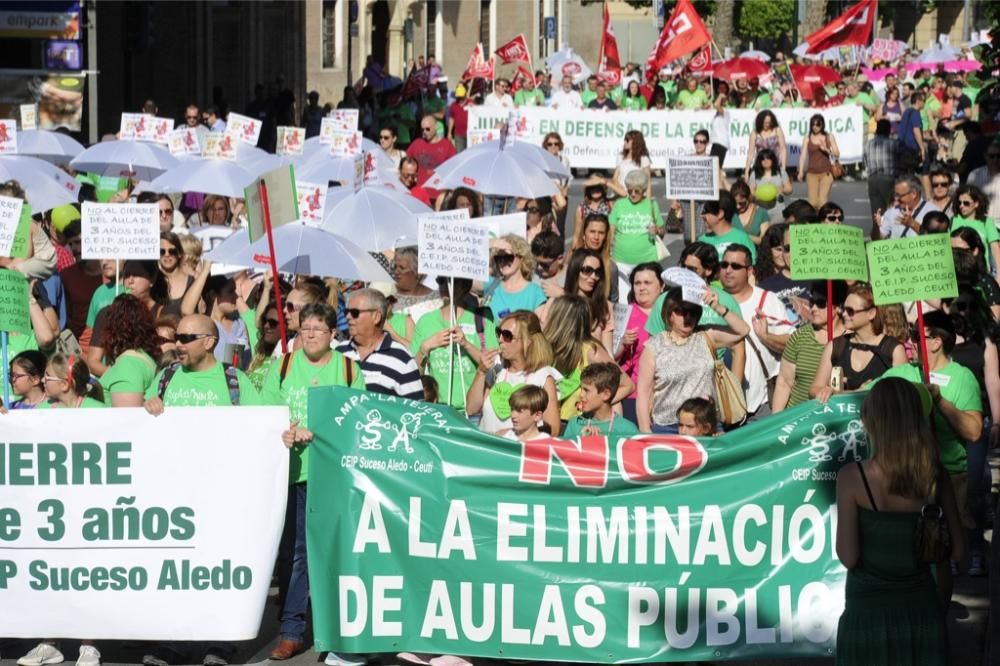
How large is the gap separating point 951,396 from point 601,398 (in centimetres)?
162

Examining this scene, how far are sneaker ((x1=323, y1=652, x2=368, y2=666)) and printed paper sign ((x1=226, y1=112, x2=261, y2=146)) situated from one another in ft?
31.2

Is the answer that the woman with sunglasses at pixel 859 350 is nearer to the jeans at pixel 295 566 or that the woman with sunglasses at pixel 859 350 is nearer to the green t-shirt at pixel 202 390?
the jeans at pixel 295 566

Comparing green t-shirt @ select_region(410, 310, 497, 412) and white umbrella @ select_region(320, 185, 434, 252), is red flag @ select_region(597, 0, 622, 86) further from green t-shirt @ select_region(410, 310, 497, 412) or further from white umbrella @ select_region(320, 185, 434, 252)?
green t-shirt @ select_region(410, 310, 497, 412)

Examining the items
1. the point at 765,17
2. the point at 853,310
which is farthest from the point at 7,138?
the point at 765,17

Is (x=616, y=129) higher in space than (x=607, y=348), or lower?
higher

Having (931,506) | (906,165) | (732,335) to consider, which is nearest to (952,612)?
(732,335)

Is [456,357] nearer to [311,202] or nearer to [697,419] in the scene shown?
[697,419]

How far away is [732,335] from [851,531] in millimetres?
3980

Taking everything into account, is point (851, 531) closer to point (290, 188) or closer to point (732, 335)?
point (732, 335)

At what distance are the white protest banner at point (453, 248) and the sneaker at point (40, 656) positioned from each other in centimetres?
298

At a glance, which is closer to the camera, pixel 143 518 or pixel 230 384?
pixel 143 518

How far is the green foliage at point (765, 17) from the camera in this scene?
7644cm

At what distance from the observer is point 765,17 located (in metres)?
76.5

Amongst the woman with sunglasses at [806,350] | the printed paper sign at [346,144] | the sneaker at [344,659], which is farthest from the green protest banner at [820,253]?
the printed paper sign at [346,144]
